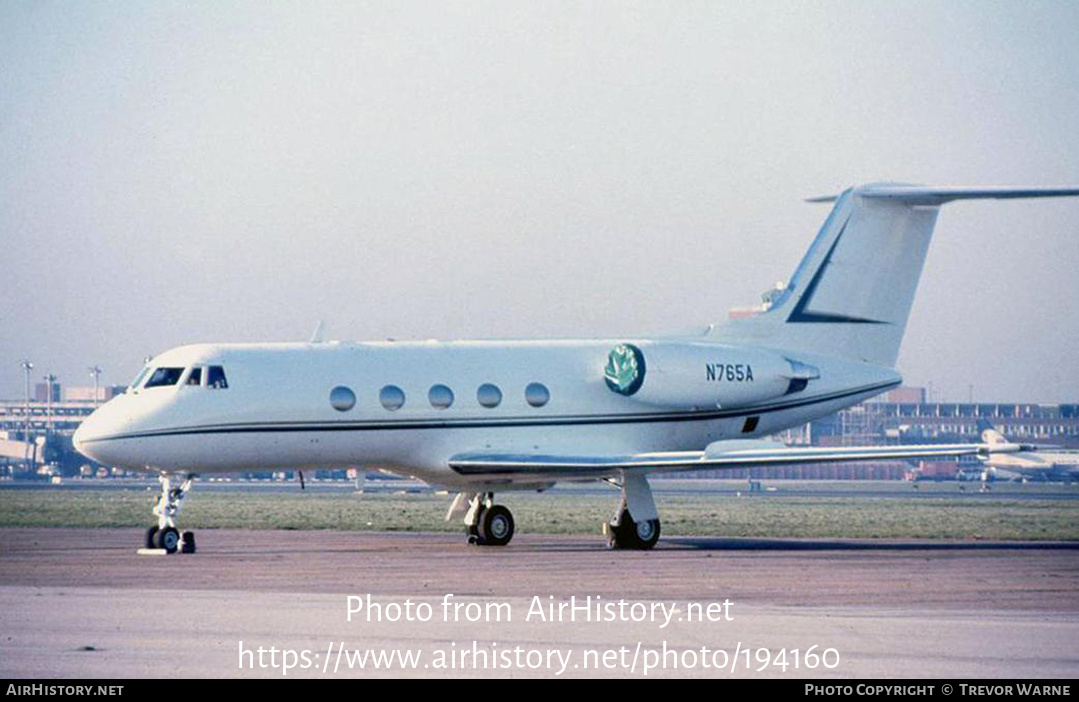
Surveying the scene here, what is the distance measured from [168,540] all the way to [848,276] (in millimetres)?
13898

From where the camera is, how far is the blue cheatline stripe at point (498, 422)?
96.0ft

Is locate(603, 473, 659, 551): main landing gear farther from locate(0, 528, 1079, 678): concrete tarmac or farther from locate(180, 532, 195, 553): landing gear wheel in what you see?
locate(180, 532, 195, 553): landing gear wheel

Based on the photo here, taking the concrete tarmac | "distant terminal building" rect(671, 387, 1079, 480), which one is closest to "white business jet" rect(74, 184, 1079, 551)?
the concrete tarmac

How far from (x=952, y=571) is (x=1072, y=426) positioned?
109 metres

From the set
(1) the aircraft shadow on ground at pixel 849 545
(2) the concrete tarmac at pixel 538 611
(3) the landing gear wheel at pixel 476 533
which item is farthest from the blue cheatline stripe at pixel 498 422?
(1) the aircraft shadow on ground at pixel 849 545

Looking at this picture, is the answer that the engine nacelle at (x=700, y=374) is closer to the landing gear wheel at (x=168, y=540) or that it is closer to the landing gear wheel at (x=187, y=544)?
the landing gear wheel at (x=187, y=544)

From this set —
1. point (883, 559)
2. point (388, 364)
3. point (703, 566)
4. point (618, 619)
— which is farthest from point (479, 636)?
point (388, 364)

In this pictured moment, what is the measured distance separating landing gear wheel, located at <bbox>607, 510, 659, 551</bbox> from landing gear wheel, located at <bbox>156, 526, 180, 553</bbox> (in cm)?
735

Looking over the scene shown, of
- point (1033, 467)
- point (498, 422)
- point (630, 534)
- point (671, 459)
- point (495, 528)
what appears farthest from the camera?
point (1033, 467)

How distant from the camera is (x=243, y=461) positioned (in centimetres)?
2984

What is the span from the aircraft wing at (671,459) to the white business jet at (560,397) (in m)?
0.04

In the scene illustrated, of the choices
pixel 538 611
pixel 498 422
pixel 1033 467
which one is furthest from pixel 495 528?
pixel 1033 467

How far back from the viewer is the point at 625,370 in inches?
1283

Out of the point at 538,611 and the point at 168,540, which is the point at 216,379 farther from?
the point at 538,611
